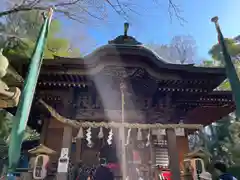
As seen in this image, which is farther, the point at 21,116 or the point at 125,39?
the point at 125,39

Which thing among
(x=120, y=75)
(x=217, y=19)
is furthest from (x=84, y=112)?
(x=217, y=19)

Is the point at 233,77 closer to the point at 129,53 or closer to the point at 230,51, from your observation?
the point at 129,53

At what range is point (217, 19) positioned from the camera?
663 cm

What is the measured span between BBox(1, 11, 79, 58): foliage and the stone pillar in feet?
28.0

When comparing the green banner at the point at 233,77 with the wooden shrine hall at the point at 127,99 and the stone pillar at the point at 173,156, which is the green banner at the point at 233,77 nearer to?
the wooden shrine hall at the point at 127,99

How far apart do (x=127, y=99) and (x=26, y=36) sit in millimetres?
9171

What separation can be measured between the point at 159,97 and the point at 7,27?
11.6 m

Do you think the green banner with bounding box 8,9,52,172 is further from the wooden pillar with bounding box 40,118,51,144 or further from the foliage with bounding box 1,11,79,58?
the foliage with bounding box 1,11,79,58

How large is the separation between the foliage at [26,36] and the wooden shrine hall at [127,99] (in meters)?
4.94

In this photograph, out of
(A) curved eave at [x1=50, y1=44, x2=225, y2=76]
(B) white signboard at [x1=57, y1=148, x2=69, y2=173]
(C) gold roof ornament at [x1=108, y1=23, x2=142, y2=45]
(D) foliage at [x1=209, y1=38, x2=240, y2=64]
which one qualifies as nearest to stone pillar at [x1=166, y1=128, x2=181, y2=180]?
(A) curved eave at [x1=50, y1=44, x2=225, y2=76]

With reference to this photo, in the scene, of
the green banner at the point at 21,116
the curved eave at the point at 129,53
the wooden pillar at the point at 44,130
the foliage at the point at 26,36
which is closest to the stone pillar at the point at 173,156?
the curved eave at the point at 129,53

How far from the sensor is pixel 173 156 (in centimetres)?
653

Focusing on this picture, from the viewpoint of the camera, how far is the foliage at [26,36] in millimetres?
11422

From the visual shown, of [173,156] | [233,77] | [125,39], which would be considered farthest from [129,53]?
[173,156]
